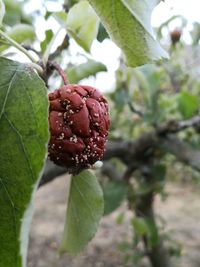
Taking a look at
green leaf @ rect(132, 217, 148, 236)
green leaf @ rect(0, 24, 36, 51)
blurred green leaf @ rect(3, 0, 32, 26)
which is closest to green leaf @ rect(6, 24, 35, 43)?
green leaf @ rect(0, 24, 36, 51)

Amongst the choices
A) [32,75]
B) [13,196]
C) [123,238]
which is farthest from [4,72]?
[123,238]

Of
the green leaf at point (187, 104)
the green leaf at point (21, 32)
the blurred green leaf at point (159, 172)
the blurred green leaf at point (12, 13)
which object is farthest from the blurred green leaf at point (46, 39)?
the blurred green leaf at point (159, 172)

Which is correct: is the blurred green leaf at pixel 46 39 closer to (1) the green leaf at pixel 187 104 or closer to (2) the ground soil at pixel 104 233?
(1) the green leaf at pixel 187 104

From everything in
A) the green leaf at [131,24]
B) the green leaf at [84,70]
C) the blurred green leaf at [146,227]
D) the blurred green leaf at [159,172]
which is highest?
the green leaf at [131,24]

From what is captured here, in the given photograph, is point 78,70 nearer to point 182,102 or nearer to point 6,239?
point 6,239

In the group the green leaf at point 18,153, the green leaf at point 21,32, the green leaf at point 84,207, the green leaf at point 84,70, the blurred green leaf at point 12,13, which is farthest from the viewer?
the blurred green leaf at point 12,13

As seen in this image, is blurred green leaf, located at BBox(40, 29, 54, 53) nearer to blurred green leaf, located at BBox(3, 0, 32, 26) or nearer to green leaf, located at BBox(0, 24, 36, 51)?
green leaf, located at BBox(0, 24, 36, 51)

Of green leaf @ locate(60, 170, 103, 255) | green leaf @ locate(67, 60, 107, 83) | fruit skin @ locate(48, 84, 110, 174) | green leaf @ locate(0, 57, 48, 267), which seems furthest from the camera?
green leaf @ locate(67, 60, 107, 83)
